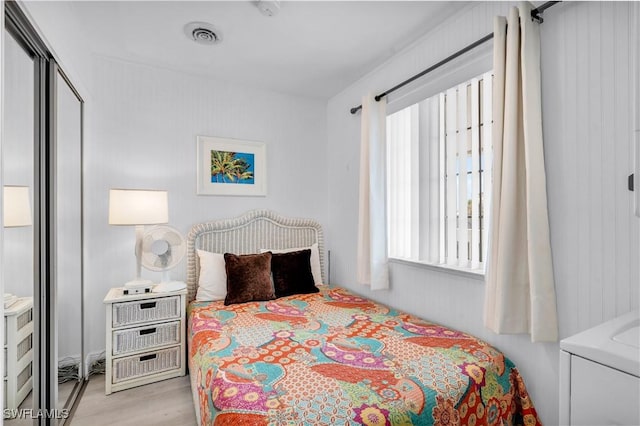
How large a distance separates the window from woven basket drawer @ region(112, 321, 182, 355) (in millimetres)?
1860

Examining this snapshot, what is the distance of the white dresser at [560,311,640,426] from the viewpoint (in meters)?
0.93

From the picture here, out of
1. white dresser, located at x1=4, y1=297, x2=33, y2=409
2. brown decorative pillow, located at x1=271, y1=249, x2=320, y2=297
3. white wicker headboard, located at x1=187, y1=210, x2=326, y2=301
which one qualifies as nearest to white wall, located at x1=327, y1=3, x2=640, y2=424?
brown decorative pillow, located at x1=271, y1=249, x2=320, y2=297

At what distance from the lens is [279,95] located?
349cm

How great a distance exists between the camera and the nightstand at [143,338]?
2.33 meters

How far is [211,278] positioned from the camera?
2.82 meters

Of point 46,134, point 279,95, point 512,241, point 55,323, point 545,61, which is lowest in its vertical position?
point 55,323

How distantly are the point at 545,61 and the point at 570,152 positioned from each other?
500mm

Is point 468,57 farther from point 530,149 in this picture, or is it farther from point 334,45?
point 334,45

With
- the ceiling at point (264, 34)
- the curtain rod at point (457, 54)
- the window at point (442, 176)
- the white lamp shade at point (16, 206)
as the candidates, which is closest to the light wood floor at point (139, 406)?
the white lamp shade at point (16, 206)

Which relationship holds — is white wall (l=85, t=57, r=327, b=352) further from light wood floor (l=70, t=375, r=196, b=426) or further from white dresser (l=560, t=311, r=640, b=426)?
white dresser (l=560, t=311, r=640, b=426)

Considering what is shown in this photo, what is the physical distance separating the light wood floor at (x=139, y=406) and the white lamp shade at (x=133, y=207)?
3.92 ft

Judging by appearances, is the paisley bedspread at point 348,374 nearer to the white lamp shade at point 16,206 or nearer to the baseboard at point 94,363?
the baseboard at point 94,363

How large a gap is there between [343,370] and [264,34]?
2.25 m

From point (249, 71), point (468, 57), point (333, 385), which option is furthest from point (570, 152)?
point (249, 71)
